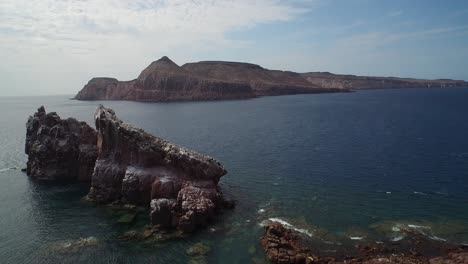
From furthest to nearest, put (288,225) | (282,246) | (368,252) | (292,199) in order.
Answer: (292,199) < (288,225) < (282,246) < (368,252)

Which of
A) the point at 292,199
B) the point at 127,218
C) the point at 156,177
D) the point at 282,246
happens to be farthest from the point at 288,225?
the point at 127,218

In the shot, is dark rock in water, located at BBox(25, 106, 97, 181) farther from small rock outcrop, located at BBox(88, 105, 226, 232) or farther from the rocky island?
small rock outcrop, located at BBox(88, 105, 226, 232)

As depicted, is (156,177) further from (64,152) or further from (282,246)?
(64,152)

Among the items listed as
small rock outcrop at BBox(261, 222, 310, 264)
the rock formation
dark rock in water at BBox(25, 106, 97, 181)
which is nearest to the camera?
the rock formation

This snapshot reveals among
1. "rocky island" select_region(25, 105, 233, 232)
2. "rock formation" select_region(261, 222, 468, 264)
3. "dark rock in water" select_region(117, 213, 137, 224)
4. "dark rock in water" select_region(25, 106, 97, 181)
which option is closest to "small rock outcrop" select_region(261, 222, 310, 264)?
"rock formation" select_region(261, 222, 468, 264)

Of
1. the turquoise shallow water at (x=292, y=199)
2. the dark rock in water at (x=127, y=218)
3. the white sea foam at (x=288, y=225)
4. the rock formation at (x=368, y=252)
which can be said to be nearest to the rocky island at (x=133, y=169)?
the dark rock in water at (x=127, y=218)

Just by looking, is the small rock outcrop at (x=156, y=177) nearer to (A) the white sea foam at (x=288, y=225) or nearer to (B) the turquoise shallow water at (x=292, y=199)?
(B) the turquoise shallow water at (x=292, y=199)
